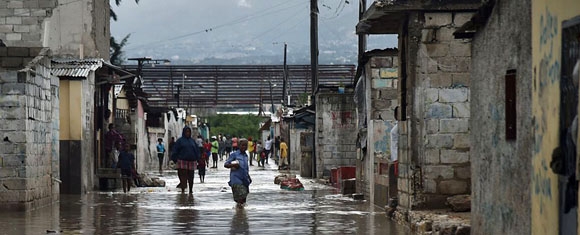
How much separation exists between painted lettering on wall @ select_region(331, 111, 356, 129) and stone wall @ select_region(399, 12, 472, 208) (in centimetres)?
1812

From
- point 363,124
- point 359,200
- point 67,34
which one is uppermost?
point 67,34

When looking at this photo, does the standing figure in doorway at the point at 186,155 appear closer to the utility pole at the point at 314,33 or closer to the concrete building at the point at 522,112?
the utility pole at the point at 314,33

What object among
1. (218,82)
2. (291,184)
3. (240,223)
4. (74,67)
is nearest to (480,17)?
(240,223)

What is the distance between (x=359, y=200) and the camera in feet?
83.2

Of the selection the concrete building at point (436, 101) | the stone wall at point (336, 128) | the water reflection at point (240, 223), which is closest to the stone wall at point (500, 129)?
the water reflection at point (240, 223)

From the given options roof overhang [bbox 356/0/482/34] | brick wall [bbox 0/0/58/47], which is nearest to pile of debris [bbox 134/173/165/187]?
brick wall [bbox 0/0/58/47]

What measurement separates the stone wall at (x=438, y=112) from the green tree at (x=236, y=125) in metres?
98.1

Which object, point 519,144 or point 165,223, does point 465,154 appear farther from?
point 519,144

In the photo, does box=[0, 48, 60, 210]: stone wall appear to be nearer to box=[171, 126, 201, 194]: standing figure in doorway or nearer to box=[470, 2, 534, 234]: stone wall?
box=[171, 126, 201, 194]: standing figure in doorway

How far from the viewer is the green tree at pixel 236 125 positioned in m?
121

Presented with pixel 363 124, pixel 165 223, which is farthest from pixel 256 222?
pixel 363 124

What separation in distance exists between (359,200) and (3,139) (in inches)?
314

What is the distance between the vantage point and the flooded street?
1719cm

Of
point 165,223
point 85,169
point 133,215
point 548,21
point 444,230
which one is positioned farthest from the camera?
point 85,169
